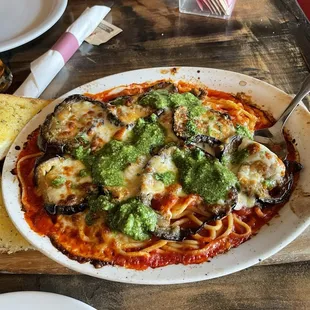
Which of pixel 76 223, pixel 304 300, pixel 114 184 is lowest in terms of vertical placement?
pixel 304 300

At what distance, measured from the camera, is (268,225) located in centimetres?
202

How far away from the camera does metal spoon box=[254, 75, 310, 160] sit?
231 cm

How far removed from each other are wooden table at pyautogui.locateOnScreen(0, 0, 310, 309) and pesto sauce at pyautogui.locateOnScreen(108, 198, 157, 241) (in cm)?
33

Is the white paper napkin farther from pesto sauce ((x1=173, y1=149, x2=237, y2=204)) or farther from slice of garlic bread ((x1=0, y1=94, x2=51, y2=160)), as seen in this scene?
pesto sauce ((x1=173, y1=149, x2=237, y2=204))

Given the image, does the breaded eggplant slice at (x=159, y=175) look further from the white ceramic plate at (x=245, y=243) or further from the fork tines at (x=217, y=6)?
the fork tines at (x=217, y=6)

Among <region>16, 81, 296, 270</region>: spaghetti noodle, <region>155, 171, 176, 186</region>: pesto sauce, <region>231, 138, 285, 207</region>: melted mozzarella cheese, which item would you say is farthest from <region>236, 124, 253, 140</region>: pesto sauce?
<region>155, 171, 176, 186</region>: pesto sauce

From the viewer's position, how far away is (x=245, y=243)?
1.97m

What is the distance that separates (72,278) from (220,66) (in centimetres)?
173

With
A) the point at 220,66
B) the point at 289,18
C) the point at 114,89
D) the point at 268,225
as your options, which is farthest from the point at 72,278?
the point at 289,18

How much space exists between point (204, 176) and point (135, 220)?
1.12 ft

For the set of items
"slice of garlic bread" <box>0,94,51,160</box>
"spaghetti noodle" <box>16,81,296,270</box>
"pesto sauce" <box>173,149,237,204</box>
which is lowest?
"slice of garlic bread" <box>0,94,51,160</box>

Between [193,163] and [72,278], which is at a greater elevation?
[193,163]

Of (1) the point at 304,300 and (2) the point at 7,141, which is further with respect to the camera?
(2) the point at 7,141

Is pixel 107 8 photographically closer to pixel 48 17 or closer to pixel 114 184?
pixel 48 17
